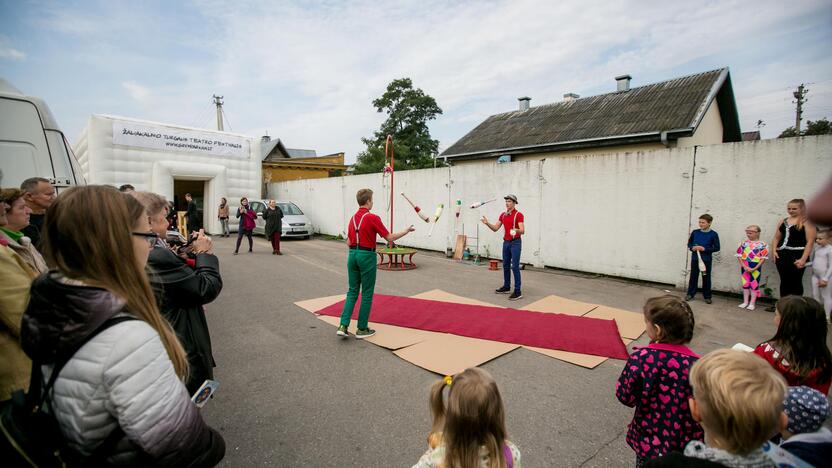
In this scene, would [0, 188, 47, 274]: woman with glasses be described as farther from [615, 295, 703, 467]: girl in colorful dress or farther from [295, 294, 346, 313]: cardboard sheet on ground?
[295, 294, 346, 313]: cardboard sheet on ground

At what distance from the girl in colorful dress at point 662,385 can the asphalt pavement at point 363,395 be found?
0.86m

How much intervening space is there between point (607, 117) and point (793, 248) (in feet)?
42.5

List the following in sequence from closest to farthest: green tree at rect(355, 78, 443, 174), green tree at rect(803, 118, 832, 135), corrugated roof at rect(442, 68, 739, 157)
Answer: corrugated roof at rect(442, 68, 739, 157), green tree at rect(803, 118, 832, 135), green tree at rect(355, 78, 443, 174)

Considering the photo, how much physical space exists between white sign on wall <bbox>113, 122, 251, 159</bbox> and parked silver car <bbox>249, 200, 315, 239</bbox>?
2.67 meters

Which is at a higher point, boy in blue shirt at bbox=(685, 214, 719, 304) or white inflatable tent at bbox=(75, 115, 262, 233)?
white inflatable tent at bbox=(75, 115, 262, 233)

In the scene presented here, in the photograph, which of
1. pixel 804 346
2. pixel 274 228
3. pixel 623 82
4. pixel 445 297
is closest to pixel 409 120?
pixel 623 82

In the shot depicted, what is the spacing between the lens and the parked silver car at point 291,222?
17.1 metres

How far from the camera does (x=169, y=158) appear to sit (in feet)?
57.7

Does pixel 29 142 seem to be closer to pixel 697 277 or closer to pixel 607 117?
pixel 697 277

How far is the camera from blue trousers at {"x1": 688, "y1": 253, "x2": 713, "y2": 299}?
7219 mm

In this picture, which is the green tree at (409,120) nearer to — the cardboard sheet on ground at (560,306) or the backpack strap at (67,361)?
the cardboard sheet on ground at (560,306)

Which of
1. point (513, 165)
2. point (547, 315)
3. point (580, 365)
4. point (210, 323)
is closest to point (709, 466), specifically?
point (580, 365)

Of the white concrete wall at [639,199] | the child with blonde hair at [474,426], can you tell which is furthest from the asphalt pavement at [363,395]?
the white concrete wall at [639,199]

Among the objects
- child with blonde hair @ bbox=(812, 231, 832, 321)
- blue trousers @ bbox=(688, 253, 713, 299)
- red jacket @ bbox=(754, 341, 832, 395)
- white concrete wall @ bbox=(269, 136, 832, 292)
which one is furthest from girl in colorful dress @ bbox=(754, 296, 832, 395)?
white concrete wall @ bbox=(269, 136, 832, 292)
